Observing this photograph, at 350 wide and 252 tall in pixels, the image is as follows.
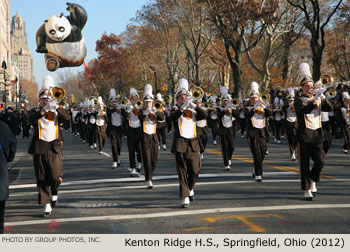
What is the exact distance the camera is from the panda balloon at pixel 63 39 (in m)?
36.2

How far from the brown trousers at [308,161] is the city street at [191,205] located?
34 centimetres

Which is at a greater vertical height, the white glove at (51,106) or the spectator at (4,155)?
the white glove at (51,106)

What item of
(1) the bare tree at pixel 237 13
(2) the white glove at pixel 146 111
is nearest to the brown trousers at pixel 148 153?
(2) the white glove at pixel 146 111

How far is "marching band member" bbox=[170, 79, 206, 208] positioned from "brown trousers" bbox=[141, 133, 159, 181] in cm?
173

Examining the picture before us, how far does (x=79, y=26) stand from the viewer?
38.9 metres

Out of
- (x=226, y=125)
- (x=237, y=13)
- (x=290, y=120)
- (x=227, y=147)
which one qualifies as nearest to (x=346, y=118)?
(x=290, y=120)

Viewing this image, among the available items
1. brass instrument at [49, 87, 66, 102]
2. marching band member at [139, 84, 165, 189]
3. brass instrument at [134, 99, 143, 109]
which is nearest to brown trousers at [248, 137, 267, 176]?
marching band member at [139, 84, 165, 189]

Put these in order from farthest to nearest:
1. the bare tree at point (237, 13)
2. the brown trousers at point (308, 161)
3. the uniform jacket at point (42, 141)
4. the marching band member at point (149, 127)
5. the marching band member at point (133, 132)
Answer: the bare tree at point (237, 13) → the marching band member at point (133, 132) → the marching band member at point (149, 127) → the brown trousers at point (308, 161) → the uniform jacket at point (42, 141)

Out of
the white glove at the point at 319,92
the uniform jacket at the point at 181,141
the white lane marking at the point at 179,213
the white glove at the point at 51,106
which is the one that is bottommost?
the white lane marking at the point at 179,213

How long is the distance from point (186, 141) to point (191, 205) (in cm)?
120

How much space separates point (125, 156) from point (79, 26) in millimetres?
21900

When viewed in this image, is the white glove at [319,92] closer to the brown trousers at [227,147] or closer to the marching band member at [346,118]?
the brown trousers at [227,147]

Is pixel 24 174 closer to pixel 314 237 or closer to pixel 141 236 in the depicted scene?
pixel 141 236

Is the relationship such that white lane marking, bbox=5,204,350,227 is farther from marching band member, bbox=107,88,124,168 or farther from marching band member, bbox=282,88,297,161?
marching band member, bbox=282,88,297,161
